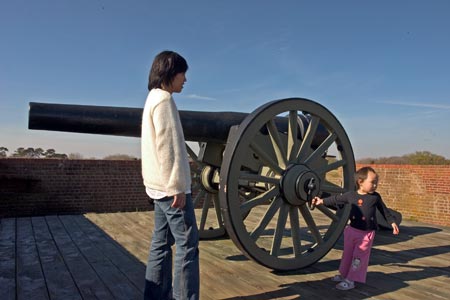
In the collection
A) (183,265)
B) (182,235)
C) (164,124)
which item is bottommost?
(183,265)

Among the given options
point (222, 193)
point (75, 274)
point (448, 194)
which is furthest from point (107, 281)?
point (448, 194)

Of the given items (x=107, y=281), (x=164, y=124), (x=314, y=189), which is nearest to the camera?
(x=164, y=124)

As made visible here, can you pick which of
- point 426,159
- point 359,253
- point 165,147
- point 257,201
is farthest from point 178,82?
point 426,159

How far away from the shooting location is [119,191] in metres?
9.51

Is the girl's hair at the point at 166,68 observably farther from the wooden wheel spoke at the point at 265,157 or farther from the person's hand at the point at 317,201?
the person's hand at the point at 317,201

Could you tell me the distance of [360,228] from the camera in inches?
140

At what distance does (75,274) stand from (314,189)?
246cm

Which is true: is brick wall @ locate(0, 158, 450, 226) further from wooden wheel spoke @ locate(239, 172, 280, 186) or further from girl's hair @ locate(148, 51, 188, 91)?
girl's hair @ locate(148, 51, 188, 91)

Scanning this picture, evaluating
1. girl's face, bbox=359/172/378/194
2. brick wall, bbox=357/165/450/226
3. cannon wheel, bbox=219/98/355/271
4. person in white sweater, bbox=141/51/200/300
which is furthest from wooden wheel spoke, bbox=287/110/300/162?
brick wall, bbox=357/165/450/226

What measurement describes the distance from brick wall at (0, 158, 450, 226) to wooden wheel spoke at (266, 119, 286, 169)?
5494 mm

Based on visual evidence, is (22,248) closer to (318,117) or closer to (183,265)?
(183,265)

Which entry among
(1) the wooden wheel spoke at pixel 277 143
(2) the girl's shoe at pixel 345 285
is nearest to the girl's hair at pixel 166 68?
(1) the wooden wheel spoke at pixel 277 143

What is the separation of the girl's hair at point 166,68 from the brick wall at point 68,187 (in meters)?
6.82

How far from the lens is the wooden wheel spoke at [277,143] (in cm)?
394
